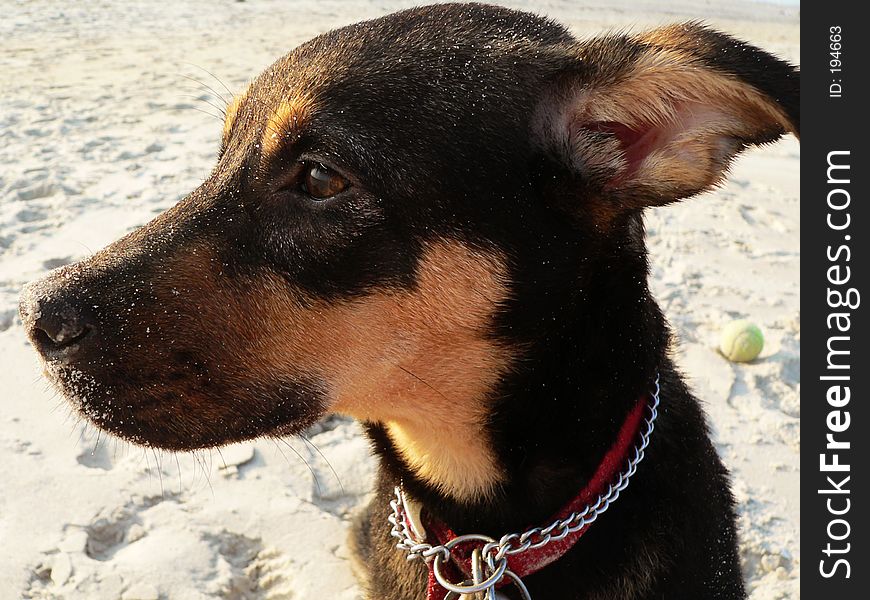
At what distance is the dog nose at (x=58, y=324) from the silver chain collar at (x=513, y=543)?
1.32m

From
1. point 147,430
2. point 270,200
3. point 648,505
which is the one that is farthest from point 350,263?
point 648,505

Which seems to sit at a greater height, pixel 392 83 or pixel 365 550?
pixel 392 83

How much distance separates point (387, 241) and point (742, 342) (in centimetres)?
372

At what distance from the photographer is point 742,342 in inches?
224

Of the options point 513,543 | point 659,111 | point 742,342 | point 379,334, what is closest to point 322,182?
point 379,334

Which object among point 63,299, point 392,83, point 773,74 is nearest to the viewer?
point 773,74

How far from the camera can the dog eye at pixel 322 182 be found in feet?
8.94

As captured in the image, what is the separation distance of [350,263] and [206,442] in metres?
0.74

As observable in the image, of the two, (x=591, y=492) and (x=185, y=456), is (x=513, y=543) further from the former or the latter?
(x=185, y=456)

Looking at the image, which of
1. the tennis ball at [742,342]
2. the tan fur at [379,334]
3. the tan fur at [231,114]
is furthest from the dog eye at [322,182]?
the tennis ball at [742,342]

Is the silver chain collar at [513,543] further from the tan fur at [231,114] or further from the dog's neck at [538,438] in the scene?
the tan fur at [231,114]

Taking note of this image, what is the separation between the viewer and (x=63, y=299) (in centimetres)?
258
